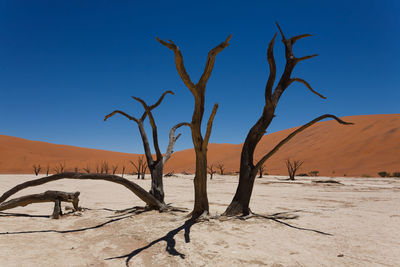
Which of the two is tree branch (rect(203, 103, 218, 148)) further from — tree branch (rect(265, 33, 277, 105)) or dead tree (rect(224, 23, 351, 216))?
tree branch (rect(265, 33, 277, 105))

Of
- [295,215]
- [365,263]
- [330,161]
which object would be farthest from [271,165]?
[365,263]

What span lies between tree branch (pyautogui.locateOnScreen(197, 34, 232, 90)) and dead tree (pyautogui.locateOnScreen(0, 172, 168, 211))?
2.69 metres

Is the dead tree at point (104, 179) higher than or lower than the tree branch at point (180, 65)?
lower

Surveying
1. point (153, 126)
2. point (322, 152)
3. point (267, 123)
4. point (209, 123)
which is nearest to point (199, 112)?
point (209, 123)

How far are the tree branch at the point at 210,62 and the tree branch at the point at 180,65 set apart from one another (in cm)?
16

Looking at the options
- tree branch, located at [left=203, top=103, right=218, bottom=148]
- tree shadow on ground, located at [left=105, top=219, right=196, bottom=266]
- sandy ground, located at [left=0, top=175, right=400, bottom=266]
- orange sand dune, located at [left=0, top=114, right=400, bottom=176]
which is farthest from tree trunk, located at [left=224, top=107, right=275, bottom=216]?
orange sand dune, located at [left=0, top=114, right=400, bottom=176]

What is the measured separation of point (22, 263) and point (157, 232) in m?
1.82

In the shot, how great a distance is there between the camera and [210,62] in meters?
3.50

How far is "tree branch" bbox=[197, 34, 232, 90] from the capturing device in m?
3.26

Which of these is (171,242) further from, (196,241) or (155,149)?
(155,149)

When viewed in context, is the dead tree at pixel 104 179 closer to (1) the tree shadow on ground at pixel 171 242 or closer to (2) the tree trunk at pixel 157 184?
(2) the tree trunk at pixel 157 184

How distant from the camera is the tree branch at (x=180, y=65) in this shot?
10.7ft

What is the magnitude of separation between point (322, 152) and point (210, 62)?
4187cm

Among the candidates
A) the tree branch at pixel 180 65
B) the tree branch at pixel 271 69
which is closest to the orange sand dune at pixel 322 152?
the tree branch at pixel 271 69
